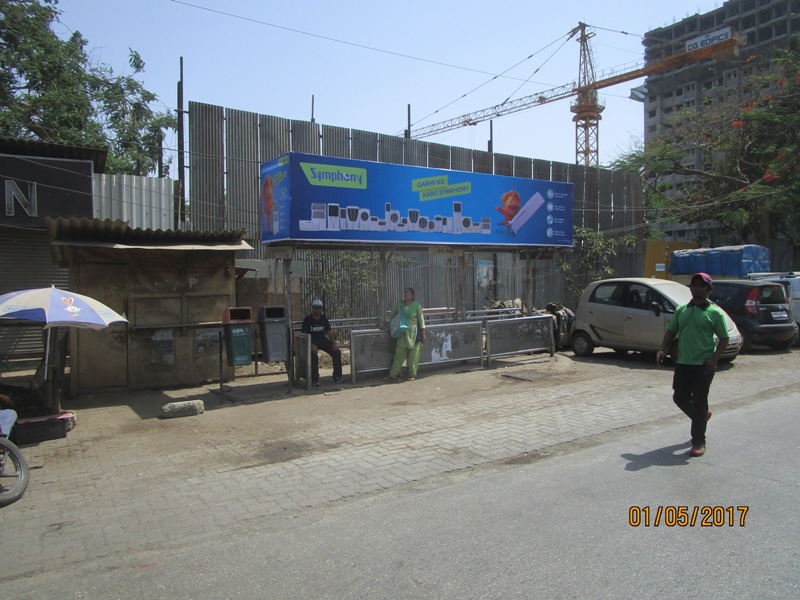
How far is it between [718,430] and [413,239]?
6.02 meters

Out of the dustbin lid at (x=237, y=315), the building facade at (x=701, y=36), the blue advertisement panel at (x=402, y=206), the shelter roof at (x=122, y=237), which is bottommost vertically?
the dustbin lid at (x=237, y=315)

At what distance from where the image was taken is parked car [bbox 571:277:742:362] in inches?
475

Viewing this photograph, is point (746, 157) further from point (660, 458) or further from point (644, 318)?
point (660, 458)

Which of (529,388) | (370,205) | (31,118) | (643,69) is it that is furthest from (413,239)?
(643,69)

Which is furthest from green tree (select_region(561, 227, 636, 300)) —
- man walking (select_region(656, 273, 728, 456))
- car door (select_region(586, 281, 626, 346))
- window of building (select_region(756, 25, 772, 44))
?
window of building (select_region(756, 25, 772, 44))

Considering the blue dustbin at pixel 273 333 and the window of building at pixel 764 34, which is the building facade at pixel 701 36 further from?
the blue dustbin at pixel 273 333

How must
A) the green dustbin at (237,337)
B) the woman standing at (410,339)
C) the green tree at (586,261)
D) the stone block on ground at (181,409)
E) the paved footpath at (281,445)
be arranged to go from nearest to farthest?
the paved footpath at (281,445) < the stone block on ground at (181,409) < the green dustbin at (237,337) < the woman standing at (410,339) < the green tree at (586,261)

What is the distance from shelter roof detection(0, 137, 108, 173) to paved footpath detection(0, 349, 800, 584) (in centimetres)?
550

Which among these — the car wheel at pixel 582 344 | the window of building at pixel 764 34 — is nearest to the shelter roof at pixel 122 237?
the car wheel at pixel 582 344

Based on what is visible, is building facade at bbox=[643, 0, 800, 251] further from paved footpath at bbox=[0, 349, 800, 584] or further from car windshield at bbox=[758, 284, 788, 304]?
paved footpath at bbox=[0, 349, 800, 584]

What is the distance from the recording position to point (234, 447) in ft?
22.5

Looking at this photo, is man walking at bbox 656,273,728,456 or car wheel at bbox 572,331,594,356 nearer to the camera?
man walking at bbox 656,273,728,456

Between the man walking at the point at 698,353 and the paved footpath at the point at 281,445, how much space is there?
1240 millimetres
